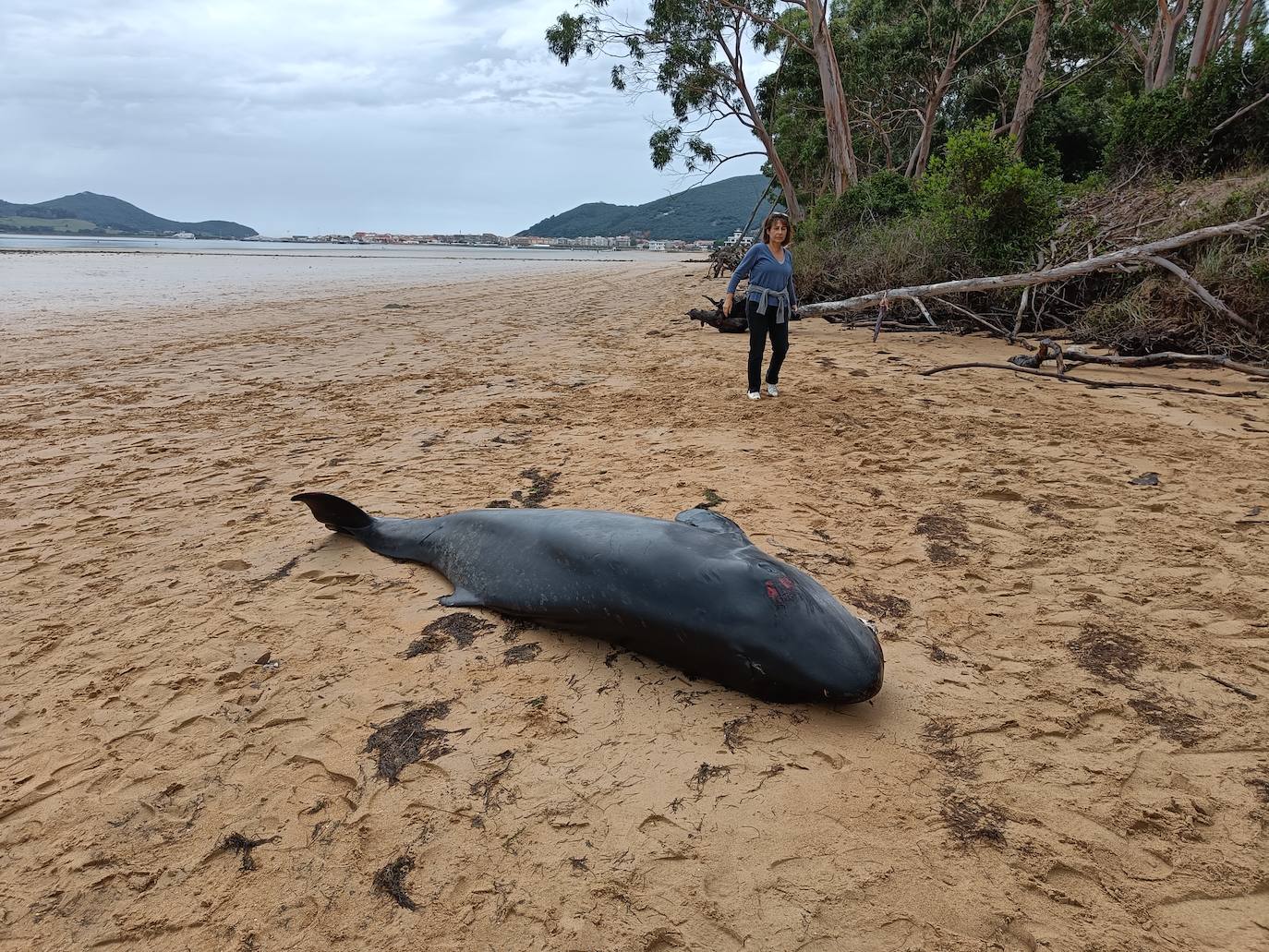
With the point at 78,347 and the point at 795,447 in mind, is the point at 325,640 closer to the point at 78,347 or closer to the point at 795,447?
the point at 795,447

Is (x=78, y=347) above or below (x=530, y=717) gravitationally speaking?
above

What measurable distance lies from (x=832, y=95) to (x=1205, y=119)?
8.54 meters

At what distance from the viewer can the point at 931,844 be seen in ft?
6.77

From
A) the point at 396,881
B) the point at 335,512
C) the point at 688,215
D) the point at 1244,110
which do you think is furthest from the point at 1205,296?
the point at 688,215

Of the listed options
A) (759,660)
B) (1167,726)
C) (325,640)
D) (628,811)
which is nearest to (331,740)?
(325,640)

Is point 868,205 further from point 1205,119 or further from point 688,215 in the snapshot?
point 688,215

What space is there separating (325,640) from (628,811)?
6.09 feet

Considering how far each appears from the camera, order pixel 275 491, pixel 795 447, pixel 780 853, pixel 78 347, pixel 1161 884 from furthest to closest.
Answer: pixel 78 347 → pixel 795 447 → pixel 275 491 → pixel 780 853 → pixel 1161 884

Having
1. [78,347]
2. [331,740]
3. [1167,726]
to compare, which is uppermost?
[78,347]

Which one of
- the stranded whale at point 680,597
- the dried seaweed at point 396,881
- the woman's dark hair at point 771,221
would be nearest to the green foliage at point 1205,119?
the woman's dark hair at point 771,221

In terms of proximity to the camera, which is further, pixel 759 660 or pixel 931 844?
pixel 759 660

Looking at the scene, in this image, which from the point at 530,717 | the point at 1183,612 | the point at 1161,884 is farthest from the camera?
the point at 1183,612

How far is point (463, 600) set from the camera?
349 cm

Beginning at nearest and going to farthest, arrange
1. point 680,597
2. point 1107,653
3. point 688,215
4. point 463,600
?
point 680,597
point 1107,653
point 463,600
point 688,215
